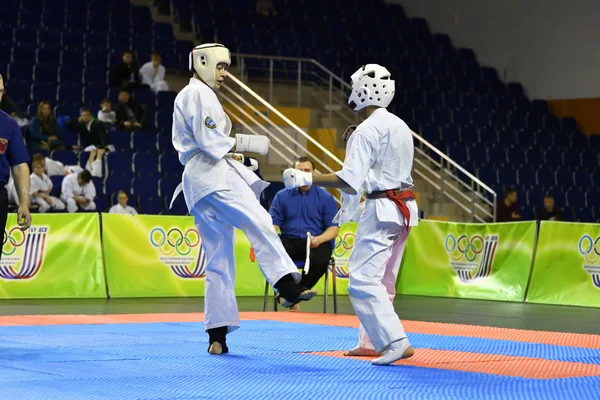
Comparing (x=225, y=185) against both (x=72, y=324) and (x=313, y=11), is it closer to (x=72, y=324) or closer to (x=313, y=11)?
(x=72, y=324)

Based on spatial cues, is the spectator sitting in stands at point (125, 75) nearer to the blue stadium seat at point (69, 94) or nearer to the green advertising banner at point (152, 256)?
the blue stadium seat at point (69, 94)

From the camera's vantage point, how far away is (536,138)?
66.3ft

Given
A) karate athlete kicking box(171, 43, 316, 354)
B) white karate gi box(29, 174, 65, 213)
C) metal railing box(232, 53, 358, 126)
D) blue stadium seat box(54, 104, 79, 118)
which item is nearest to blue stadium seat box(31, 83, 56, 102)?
blue stadium seat box(54, 104, 79, 118)

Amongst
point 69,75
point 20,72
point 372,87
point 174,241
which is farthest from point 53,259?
point 372,87

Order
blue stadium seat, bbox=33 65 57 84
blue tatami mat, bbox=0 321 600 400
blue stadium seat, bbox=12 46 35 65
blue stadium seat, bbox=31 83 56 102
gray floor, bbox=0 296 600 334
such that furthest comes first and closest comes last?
1. blue stadium seat, bbox=12 46 35 65
2. blue stadium seat, bbox=33 65 57 84
3. blue stadium seat, bbox=31 83 56 102
4. gray floor, bbox=0 296 600 334
5. blue tatami mat, bbox=0 321 600 400

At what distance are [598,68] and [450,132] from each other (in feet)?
12.4

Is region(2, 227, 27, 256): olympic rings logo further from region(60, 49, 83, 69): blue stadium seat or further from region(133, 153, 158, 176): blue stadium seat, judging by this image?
region(60, 49, 83, 69): blue stadium seat

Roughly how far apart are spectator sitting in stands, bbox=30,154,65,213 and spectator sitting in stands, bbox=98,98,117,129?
222 centimetres

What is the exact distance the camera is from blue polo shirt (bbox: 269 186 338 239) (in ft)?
35.0

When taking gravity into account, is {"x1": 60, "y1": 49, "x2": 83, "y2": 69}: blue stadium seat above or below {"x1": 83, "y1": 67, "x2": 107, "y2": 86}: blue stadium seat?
above

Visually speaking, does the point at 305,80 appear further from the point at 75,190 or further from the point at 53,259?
the point at 53,259

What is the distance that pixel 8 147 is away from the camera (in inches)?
255

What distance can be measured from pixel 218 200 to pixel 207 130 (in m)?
0.43

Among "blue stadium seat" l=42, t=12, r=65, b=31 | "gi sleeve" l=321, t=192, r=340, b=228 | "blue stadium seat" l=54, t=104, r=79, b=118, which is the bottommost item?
"gi sleeve" l=321, t=192, r=340, b=228
